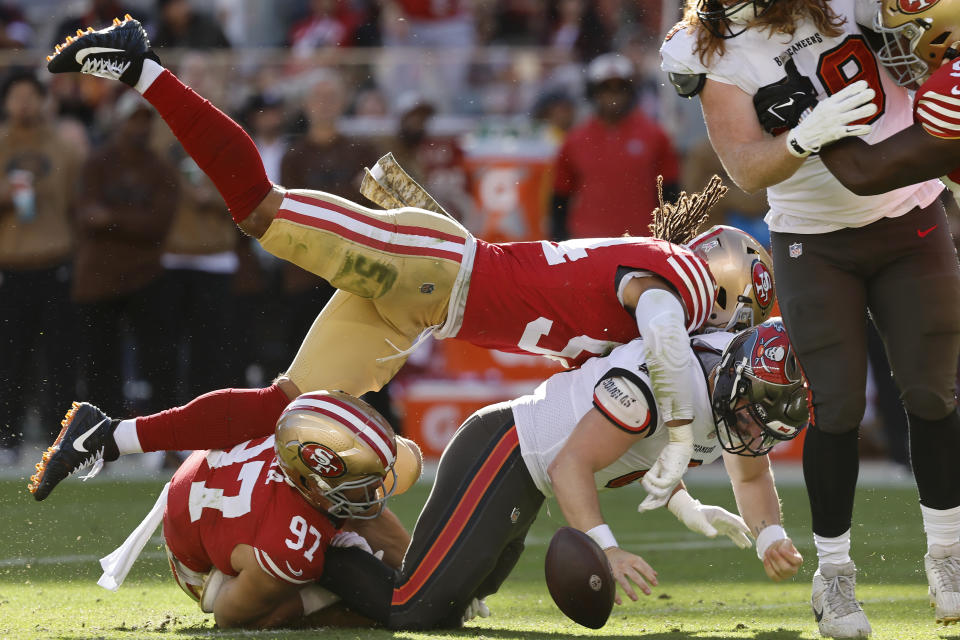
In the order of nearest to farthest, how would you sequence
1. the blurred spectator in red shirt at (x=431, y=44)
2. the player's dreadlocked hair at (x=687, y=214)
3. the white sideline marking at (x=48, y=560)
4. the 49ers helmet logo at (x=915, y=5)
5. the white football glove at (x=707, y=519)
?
the 49ers helmet logo at (x=915, y=5) < the white football glove at (x=707, y=519) < the player's dreadlocked hair at (x=687, y=214) < the white sideline marking at (x=48, y=560) < the blurred spectator in red shirt at (x=431, y=44)

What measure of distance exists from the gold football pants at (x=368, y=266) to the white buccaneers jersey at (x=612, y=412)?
0.45m

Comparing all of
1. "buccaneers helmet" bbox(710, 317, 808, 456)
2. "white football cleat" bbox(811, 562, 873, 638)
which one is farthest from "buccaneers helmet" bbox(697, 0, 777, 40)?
"white football cleat" bbox(811, 562, 873, 638)

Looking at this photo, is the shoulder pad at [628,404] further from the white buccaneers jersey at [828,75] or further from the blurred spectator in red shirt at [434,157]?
the blurred spectator in red shirt at [434,157]

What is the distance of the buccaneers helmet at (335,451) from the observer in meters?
3.65

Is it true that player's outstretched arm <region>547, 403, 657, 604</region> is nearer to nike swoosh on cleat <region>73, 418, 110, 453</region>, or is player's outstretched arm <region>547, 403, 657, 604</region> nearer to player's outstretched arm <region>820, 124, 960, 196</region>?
player's outstretched arm <region>820, 124, 960, 196</region>

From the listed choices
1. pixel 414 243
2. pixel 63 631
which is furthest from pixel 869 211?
pixel 63 631

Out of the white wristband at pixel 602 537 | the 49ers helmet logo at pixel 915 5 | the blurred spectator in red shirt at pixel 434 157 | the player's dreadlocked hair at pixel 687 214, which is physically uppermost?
the 49ers helmet logo at pixel 915 5

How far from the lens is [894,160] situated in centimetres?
341

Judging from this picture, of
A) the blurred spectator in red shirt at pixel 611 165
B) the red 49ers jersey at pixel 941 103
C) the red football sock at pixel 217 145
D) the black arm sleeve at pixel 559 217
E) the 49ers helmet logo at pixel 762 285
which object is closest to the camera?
the red 49ers jersey at pixel 941 103

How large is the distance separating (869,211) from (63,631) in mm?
2283

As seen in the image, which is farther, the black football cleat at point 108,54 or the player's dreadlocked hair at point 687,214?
the player's dreadlocked hair at point 687,214

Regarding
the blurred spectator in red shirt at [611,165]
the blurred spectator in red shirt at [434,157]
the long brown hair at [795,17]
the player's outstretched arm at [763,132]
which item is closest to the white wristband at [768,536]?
the player's outstretched arm at [763,132]

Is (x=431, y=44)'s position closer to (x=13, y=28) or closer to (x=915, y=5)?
(x=13, y=28)

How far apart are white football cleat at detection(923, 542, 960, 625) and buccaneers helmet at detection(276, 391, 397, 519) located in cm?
141
